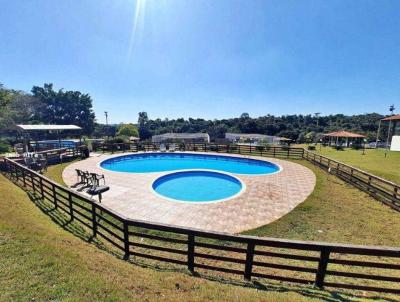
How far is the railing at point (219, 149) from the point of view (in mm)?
19892

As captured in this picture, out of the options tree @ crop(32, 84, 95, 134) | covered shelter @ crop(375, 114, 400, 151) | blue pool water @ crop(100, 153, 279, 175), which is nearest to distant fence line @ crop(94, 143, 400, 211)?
blue pool water @ crop(100, 153, 279, 175)

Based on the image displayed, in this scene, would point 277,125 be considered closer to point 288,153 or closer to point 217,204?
point 288,153

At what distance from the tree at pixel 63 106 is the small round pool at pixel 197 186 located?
144 feet

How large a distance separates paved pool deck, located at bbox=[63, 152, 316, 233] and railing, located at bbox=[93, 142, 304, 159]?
8.72 m

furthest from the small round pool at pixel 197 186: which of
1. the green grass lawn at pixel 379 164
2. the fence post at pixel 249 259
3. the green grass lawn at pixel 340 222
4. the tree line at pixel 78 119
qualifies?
the tree line at pixel 78 119

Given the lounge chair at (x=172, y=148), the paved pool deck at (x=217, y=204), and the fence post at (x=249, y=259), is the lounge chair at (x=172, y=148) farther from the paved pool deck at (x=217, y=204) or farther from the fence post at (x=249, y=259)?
the fence post at (x=249, y=259)

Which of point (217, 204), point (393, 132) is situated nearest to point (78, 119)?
point (217, 204)

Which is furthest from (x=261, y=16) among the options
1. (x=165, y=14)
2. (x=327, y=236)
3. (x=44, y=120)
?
(x=44, y=120)

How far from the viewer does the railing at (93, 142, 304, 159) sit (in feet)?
65.3

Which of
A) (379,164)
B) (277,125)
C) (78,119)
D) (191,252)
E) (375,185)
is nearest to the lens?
(191,252)

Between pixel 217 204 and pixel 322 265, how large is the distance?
15.5ft

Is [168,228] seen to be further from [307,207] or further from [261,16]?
[261,16]

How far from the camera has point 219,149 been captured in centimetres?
2275

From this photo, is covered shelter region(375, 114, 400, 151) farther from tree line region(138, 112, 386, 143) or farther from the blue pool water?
the blue pool water
